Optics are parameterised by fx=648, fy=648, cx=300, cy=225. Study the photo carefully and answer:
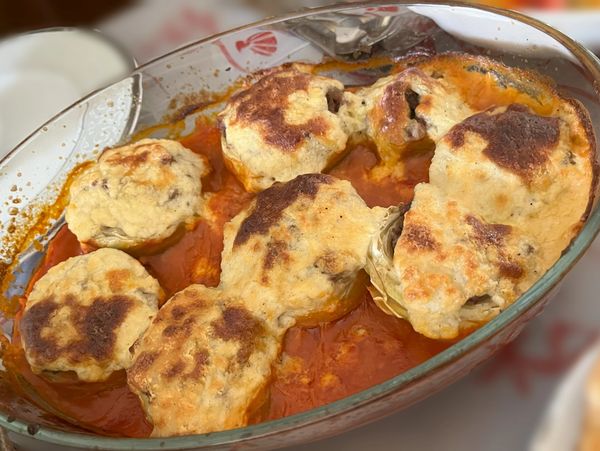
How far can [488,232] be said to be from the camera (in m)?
1.04

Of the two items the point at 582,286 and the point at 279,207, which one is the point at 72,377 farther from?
the point at 582,286

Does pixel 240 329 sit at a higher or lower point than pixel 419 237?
lower

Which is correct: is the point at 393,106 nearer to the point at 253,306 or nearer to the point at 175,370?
the point at 253,306

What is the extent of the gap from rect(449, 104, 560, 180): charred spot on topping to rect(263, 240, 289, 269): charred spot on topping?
1.15 ft

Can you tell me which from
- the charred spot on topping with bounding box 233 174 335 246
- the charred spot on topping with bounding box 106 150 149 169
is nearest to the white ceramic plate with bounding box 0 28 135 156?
the charred spot on topping with bounding box 106 150 149 169

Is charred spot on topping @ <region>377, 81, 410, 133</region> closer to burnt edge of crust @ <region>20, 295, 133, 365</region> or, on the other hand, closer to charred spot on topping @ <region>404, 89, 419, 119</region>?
charred spot on topping @ <region>404, 89, 419, 119</region>

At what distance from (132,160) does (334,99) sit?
42 cm

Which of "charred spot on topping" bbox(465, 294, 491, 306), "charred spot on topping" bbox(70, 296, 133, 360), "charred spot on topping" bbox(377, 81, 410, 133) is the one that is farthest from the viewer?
"charred spot on topping" bbox(377, 81, 410, 133)

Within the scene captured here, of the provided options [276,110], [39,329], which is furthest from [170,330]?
[276,110]

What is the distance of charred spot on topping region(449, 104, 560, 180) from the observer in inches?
43.2

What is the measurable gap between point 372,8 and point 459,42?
0.21m

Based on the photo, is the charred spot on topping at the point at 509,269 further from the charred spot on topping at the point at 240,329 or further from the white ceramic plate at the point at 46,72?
the white ceramic plate at the point at 46,72

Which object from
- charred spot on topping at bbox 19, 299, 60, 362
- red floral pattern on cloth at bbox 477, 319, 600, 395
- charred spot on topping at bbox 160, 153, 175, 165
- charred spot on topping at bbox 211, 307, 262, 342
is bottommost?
red floral pattern on cloth at bbox 477, 319, 600, 395

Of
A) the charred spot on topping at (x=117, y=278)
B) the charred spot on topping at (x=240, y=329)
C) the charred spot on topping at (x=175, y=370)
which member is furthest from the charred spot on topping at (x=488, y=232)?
the charred spot on topping at (x=117, y=278)
